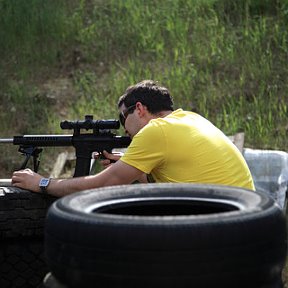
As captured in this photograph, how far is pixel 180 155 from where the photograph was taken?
479 centimetres

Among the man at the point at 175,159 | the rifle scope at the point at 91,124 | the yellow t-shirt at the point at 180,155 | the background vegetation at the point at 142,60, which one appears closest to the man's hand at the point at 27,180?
the man at the point at 175,159

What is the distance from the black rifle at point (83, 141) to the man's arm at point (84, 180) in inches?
15.5

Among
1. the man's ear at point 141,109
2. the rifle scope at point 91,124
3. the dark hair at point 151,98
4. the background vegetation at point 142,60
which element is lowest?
the background vegetation at point 142,60

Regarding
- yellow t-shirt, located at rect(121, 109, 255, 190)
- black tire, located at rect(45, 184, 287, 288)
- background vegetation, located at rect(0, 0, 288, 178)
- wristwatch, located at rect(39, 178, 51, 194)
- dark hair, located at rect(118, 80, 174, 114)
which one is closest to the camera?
black tire, located at rect(45, 184, 287, 288)

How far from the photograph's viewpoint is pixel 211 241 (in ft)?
10.6

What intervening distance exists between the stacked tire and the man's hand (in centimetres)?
4

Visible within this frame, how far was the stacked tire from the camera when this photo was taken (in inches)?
203

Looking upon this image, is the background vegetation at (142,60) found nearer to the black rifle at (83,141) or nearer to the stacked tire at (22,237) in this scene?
the black rifle at (83,141)

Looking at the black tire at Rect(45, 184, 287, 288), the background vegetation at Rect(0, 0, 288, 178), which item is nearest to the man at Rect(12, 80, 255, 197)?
the black tire at Rect(45, 184, 287, 288)

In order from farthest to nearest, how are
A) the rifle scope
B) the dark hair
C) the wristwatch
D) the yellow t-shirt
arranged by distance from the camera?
the rifle scope → the dark hair → the wristwatch → the yellow t-shirt

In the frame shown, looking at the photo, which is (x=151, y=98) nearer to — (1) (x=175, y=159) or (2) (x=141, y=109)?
(2) (x=141, y=109)

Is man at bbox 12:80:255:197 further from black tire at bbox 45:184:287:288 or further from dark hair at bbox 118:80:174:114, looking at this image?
black tire at bbox 45:184:287:288

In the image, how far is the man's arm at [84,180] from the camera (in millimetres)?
4781

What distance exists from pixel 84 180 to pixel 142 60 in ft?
20.8
